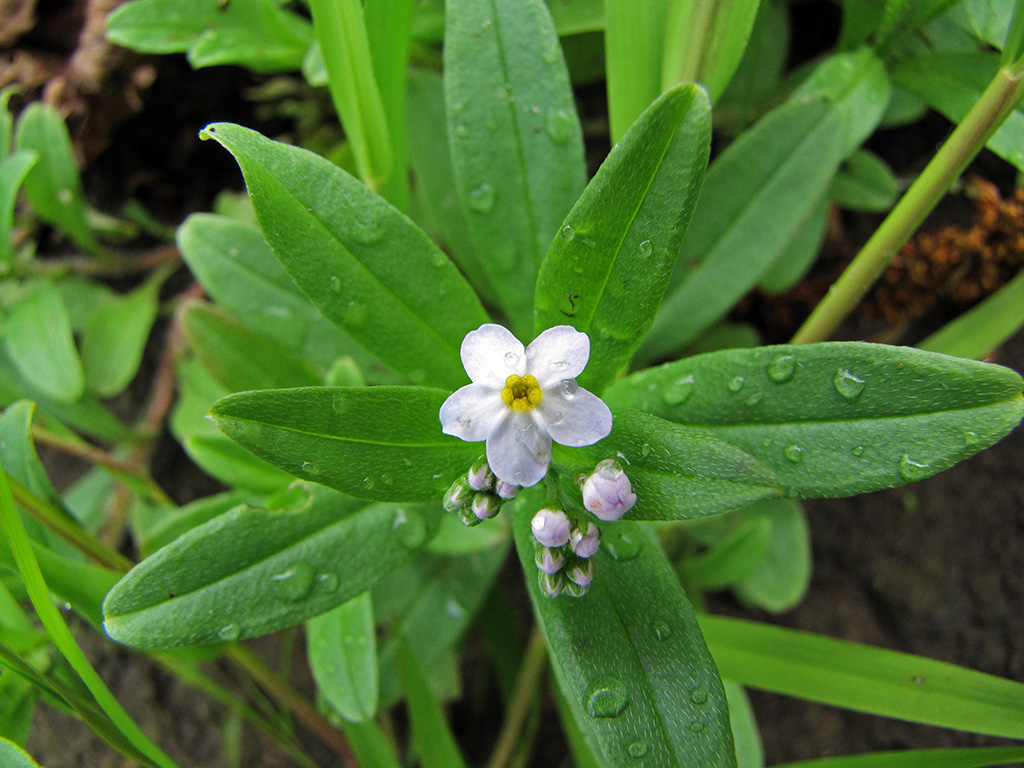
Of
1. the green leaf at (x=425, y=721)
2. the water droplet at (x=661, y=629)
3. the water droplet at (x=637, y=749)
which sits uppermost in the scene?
the water droplet at (x=661, y=629)

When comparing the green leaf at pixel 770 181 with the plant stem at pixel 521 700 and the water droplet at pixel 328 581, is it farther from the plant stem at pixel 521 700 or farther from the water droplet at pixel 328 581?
the water droplet at pixel 328 581

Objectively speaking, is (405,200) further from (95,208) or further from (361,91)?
(95,208)

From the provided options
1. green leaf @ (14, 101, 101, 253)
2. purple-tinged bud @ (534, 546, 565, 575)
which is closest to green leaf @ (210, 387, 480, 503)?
purple-tinged bud @ (534, 546, 565, 575)

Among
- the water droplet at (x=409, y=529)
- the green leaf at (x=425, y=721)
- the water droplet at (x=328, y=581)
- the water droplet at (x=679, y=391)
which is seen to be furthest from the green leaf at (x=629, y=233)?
the green leaf at (x=425, y=721)

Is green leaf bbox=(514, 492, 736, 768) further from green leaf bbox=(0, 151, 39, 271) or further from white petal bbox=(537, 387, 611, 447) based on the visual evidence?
green leaf bbox=(0, 151, 39, 271)

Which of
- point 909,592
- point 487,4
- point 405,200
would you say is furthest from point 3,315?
point 909,592

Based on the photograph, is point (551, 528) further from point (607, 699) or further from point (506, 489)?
point (607, 699)
